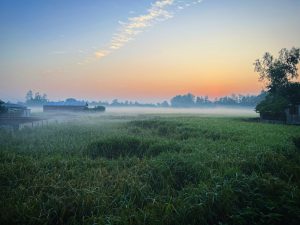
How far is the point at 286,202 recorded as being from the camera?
667 cm

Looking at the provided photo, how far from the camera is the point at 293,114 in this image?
38281 mm

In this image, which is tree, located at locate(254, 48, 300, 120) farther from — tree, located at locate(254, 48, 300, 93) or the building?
the building

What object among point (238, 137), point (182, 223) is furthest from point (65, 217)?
point (238, 137)

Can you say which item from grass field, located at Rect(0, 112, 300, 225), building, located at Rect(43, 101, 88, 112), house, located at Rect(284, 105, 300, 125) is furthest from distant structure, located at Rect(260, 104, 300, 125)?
building, located at Rect(43, 101, 88, 112)

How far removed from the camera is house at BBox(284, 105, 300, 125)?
36562 millimetres

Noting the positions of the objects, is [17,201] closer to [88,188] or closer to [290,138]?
[88,188]

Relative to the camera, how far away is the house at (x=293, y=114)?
36.6 metres

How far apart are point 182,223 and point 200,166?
13.9 feet

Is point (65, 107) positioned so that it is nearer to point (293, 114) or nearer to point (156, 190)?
point (293, 114)

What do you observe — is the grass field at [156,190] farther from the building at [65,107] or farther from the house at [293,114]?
the building at [65,107]

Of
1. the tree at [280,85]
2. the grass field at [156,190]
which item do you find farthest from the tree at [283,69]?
the grass field at [156,190]

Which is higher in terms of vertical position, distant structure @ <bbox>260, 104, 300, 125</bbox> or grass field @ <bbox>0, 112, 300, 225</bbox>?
distant structure @ <bbox>260, 104, 300, 125</bbox>

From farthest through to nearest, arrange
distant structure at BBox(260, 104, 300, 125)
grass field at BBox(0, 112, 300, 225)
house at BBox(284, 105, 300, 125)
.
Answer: distant structure at BBox(260, 104, 300, 125), house at BBox(284, 105, 300, 125), grass field at BBox(0, 112, 300, 225)

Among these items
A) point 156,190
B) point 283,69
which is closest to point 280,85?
point 283,69
